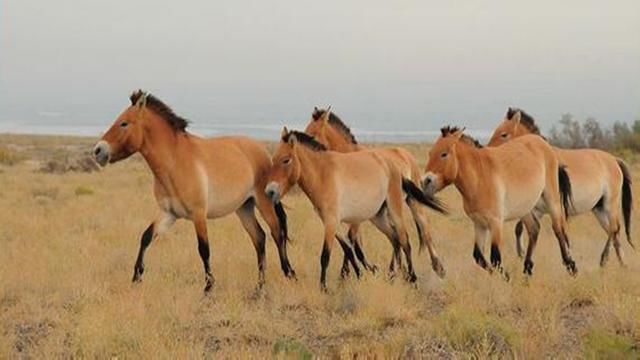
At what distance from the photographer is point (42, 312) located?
25.2 ft

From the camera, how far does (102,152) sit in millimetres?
8164

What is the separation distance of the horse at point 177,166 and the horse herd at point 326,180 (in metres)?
0.01

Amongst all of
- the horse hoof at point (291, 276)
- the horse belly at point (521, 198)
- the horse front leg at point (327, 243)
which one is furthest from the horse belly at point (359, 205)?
the horse belly at point (521, 198)

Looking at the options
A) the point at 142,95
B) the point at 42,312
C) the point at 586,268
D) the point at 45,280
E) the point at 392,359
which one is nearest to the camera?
the point at 392,359

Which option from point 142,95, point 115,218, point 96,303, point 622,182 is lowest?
point 115,218

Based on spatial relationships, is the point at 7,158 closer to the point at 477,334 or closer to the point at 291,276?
the point at 291,276

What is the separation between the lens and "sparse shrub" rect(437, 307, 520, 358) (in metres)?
6.06

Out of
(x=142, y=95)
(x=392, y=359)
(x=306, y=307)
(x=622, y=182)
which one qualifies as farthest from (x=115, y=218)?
(x=392, y=359)

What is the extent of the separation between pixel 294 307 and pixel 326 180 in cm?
155

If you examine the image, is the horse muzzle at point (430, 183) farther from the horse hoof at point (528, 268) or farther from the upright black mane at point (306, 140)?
the horse hoof at point (528, 268)

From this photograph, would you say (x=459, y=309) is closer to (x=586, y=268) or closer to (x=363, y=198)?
(x=363, y=198)

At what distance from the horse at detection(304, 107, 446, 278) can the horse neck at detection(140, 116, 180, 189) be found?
94.7 inches

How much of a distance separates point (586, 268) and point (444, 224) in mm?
5305

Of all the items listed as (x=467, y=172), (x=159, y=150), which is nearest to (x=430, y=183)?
(x=467, y=172)
